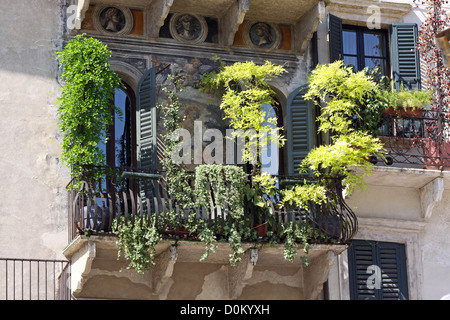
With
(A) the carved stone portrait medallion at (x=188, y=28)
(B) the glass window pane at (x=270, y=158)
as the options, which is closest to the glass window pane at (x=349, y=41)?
(B) the glass window pane at (x=270, y=158)

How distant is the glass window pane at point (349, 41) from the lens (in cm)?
1742

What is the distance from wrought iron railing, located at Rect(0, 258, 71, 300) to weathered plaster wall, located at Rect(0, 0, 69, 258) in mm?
132

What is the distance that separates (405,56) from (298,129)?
2.30 m

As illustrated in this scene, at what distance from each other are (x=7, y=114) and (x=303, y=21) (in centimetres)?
437

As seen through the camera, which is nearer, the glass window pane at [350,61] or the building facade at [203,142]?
the building facade at [203,142]

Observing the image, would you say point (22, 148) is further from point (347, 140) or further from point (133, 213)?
point (347, 140)

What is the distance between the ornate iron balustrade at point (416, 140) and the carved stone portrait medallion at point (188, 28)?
109 inches

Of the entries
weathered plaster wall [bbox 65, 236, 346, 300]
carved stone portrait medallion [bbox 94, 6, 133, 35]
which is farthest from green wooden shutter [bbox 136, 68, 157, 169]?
weathered plaster wall [bbox 65, 236, 346, 300]

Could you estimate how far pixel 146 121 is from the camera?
50.5 ft

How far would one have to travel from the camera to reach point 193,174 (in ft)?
49.8

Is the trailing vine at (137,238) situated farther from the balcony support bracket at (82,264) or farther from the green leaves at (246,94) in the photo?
the green leaves at (246,94)

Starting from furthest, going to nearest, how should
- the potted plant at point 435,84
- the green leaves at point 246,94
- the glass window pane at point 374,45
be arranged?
the glass window pane at point 374,45
the potted plant at point 435,84
the green leaves at point 246,94

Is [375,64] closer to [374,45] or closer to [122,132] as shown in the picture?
[374,45]

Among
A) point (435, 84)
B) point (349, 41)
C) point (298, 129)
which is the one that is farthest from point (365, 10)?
point (298, 129)
